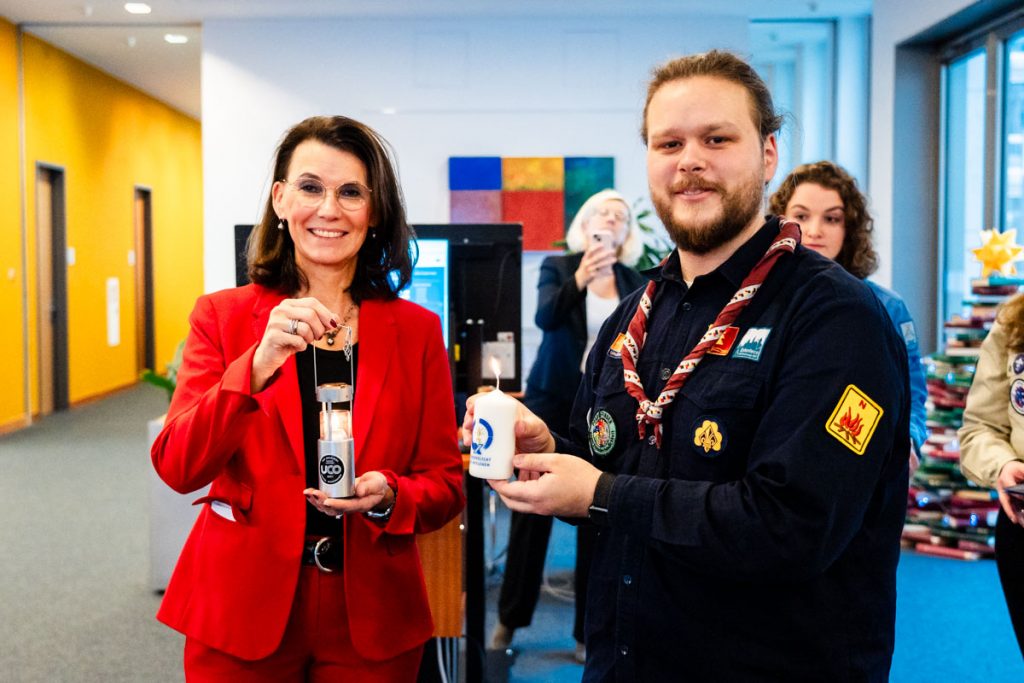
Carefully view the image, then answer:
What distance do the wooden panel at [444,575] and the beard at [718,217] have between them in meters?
1.10

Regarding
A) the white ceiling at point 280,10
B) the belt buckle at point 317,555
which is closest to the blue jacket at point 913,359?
the belt buckle at point 317,555

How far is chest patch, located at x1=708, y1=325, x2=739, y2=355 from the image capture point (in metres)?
1.22

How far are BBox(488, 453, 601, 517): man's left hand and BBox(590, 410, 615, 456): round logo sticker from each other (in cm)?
13

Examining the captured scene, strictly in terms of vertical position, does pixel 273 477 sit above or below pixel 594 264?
below

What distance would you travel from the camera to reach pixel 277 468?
4.89 feet

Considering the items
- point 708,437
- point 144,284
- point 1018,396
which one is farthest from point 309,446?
point 144,284

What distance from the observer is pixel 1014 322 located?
92.0 inches

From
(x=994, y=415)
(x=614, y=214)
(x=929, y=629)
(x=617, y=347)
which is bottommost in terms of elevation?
(x=929, y=629)

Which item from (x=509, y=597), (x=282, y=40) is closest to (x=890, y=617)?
(x=509, y=597)

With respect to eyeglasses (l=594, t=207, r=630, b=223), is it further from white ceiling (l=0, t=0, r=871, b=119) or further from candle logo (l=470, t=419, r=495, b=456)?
white ceiling (l=0, t=0, r=871, b=119)

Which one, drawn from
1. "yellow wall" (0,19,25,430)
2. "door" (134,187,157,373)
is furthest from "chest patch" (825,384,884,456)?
"door" (134,187,157,373)

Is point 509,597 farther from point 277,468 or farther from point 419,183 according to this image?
point 419,183

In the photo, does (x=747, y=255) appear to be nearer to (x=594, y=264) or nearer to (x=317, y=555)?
(x=317, y=555)

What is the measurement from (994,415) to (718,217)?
1.49 metres
